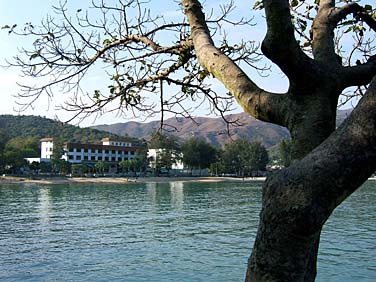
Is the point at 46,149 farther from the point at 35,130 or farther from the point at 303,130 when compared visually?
the point at 303,130

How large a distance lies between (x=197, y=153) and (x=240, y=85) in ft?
362

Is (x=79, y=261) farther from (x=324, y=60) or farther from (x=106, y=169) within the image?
(x=106, y=169)

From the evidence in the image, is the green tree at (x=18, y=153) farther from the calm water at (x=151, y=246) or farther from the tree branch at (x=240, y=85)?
the tree branch at (x=240, y=85)

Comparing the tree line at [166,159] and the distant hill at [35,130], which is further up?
the distant hill at [35,130]

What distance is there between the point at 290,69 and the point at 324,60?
318 mm

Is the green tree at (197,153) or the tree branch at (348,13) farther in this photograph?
the green tree at (197,153)

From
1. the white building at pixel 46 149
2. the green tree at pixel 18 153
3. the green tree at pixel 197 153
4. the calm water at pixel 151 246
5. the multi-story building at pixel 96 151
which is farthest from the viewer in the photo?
the green tree at pixel 197 153

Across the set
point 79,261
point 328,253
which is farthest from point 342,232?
point 79,261

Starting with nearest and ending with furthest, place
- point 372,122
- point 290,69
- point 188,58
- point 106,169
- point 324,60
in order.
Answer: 1. point 372,122
2. point 290,69
3. point 324,60
4. point 188,58
5. point 106,169

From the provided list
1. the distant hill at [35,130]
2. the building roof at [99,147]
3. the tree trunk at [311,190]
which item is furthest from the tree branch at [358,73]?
A: the distant hill at [35,130]

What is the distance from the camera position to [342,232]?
2353 centimetres

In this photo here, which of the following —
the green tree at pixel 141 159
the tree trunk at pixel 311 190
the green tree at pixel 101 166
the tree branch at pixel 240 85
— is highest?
the green tree at pixel 141 159

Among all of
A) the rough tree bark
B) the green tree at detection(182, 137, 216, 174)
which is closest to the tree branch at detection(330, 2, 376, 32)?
the rough tree bark

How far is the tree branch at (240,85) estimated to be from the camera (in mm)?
2295
